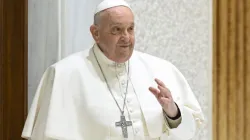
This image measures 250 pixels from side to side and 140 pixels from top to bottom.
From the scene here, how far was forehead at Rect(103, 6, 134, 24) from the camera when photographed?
228cm

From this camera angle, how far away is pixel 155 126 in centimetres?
232

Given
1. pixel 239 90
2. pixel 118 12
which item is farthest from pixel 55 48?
pixel 239 90

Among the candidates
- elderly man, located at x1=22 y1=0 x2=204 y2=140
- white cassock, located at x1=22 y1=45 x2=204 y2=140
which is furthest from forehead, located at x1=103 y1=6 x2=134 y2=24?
white cassock, located at x1=22 y1=45 x2=204 y2=140

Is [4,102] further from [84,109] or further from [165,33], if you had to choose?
[165,33]

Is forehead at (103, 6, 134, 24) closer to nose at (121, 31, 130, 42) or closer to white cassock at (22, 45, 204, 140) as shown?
nose at (121, 31, 130, 42)

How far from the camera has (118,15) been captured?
2.28 meters

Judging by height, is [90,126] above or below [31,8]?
below

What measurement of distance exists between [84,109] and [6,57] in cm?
76

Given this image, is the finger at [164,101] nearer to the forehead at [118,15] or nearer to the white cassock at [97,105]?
the white cassock at [97,105]

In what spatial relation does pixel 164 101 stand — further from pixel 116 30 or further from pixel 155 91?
pixel 116 30

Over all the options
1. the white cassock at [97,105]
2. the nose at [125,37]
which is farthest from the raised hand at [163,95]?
the nose at [125,37]

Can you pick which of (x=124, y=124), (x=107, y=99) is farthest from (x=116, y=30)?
(x=124, y=124)

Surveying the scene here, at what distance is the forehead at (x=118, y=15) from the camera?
2279 millimetres

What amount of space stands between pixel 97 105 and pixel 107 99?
0.22 feet
